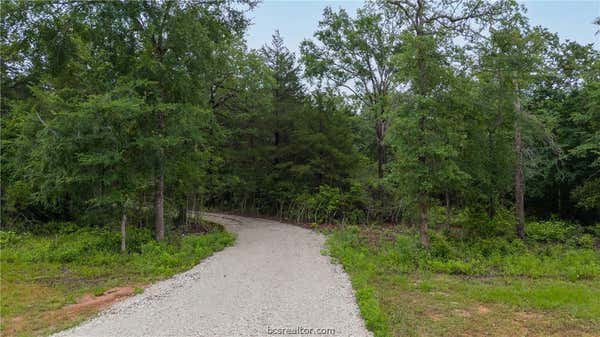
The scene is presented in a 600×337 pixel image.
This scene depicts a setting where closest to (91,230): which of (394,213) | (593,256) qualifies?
(394,213)

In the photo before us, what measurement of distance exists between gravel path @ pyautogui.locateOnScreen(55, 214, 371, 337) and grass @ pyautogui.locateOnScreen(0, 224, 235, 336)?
0.57m

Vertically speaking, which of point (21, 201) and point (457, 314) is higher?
point (21, 201)

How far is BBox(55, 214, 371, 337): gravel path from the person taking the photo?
4.25m

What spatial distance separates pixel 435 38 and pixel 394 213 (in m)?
8.54

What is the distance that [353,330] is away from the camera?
418cm

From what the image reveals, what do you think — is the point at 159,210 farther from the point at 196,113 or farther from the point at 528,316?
the point at 528,316

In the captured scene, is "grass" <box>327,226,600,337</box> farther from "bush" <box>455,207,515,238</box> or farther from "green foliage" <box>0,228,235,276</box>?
"green foliage" <box>0,228,235,276</box>

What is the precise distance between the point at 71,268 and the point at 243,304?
4956mm

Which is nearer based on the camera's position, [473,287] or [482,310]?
[482,310]

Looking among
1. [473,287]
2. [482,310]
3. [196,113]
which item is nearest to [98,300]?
[196,113]

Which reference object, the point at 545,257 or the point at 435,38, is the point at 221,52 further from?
the point at 545,257

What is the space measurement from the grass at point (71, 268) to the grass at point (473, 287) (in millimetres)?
4118

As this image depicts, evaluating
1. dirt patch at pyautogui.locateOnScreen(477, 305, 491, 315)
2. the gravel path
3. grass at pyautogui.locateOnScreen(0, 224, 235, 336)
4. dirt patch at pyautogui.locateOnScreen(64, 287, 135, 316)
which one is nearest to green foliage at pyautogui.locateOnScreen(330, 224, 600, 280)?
the gravel path

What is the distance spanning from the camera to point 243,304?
5.14 meters
